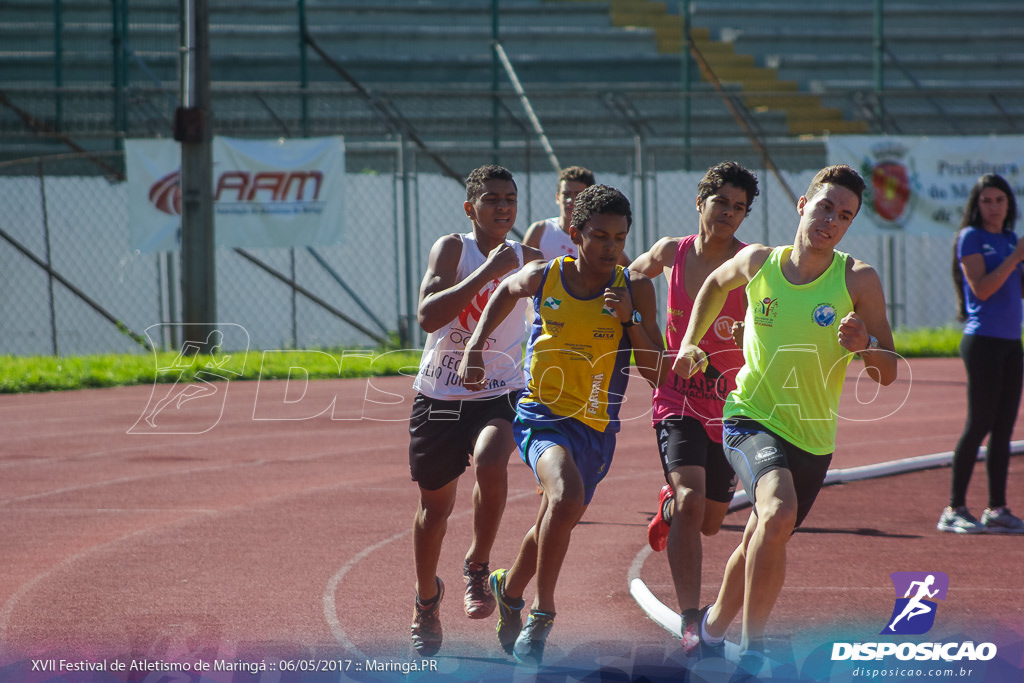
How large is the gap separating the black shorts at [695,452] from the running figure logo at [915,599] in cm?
96

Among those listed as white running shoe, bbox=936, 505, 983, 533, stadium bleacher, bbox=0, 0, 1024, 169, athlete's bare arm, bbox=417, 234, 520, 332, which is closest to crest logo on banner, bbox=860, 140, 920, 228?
stadium bleacher, bbox=0, 0, 1024, 169

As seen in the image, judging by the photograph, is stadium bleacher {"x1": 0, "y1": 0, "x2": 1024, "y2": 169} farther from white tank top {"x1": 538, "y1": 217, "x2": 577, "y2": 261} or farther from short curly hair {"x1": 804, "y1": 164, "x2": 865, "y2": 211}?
short curly hair {"x1": 804, "y1": 164, "x2": 865, "y2": 211}

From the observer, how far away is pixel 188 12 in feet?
51.1

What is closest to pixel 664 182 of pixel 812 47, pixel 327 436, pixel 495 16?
pixel 495 16

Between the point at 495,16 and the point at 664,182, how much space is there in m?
5.86

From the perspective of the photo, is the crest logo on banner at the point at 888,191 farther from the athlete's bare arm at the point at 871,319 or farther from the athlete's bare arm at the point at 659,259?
the athlete's bare arm at the point at 871,319

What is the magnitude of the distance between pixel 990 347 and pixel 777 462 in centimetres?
350

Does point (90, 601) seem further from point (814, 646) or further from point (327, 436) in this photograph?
point (327, 436)

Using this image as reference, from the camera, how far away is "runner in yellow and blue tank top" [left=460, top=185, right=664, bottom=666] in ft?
16.7

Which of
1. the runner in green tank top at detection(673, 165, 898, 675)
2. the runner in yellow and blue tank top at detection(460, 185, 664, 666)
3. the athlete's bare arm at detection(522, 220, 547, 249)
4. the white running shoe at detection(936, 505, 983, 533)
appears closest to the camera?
the runner in green tank top at detection(673, 165, 898, 675)

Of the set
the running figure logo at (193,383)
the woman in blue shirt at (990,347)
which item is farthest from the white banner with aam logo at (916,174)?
the woman in blue shirt at (990,347)

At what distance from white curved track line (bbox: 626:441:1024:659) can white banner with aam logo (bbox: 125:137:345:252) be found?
8688 millimetres

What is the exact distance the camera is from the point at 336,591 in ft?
20.7

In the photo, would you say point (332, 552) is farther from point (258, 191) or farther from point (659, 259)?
point (258, 191)
